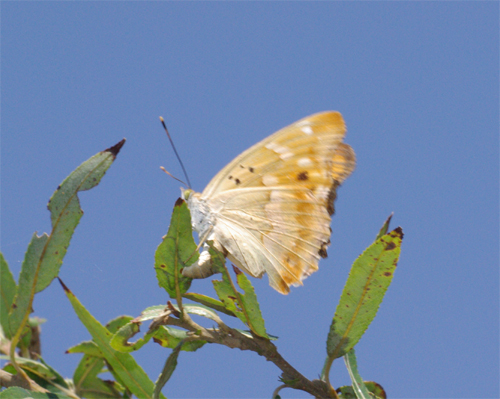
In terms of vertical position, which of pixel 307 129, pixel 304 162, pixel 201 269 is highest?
pixel 307 129

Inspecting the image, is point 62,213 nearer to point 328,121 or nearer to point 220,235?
point 220,235

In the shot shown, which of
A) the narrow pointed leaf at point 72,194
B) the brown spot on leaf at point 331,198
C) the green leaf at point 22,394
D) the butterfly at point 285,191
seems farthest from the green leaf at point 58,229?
the brown spot on leaf at point 331,198

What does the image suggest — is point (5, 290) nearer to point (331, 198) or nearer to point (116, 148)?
point (116, 148)

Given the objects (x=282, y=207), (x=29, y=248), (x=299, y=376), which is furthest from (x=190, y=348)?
(x=282, y=207)

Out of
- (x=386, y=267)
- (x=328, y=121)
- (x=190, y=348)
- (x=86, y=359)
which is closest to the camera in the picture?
(x=386, y=267)

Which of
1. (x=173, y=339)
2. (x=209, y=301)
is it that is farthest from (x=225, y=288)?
(x=173, y=339)

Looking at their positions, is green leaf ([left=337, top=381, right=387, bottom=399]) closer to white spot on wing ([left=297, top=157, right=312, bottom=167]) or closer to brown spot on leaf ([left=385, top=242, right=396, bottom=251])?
brown spot on leaf ([left=385, top=242, right=396, bottom=251])
